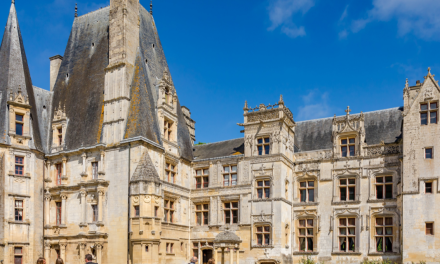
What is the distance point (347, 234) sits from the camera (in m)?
27.6

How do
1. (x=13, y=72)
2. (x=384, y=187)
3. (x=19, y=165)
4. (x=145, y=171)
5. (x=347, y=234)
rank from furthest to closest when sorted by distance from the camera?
(x=13, y=72) → (x=347, y=234) → (x=384, y=187) → (x=19, y=165) → (x=145, y=171)

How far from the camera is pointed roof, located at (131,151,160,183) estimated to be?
25.1 m

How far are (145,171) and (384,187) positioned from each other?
45.7 feet

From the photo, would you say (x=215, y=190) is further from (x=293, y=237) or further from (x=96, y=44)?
(x=96, y=44)

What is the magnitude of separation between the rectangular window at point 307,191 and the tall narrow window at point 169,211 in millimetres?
8282

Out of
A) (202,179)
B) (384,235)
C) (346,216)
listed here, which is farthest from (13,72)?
(384,235)

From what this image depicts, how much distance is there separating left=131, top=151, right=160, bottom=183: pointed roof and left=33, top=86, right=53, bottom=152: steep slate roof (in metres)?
7.30

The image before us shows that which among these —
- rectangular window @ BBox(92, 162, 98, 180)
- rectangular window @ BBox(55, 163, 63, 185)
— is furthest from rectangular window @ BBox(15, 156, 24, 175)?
rectangular window @ BBox(92, 162, 98, 180)

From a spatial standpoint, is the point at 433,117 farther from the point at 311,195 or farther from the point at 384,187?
the point at 311,195

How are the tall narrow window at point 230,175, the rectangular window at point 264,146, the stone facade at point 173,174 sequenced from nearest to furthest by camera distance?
the stone facade at point 173,174
the rectangular window at point 264,146
the tall narrow window at point 230,175

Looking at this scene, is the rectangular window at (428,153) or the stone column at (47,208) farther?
the stone column at (47,208)

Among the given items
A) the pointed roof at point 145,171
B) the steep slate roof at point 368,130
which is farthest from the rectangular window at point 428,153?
the pointed roof at point 145,171

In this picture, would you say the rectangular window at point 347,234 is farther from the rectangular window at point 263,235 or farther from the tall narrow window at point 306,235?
the rectangular window at point 263,235

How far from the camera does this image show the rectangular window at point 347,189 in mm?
28047
